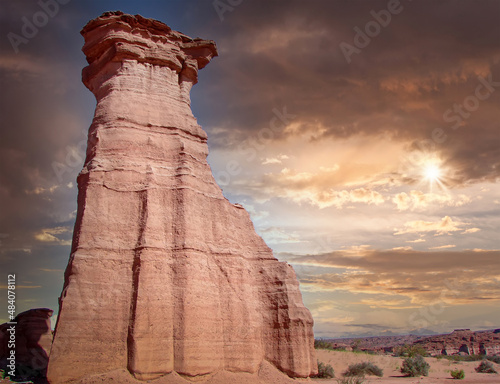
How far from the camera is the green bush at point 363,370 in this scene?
111 ft

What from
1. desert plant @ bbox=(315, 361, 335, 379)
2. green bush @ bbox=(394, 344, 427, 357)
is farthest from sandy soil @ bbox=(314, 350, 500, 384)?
green bush @ bbox=(394, 344, 427, 357)

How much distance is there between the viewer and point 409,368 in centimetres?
3641

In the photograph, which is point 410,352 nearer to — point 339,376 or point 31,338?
point 339,376

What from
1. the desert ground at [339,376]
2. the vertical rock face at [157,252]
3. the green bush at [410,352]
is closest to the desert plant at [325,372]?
the desert ground at [339,376]

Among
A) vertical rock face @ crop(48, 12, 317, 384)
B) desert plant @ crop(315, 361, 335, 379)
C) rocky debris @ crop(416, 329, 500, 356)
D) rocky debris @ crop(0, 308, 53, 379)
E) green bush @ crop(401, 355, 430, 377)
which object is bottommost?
rocky debris @ crop(416, 329, 500, 356)

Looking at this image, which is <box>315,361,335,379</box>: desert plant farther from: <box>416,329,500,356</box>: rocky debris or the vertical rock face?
<box>416,329,500,356</box>: rocky debris

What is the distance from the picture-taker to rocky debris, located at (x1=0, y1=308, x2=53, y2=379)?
24.3 meters

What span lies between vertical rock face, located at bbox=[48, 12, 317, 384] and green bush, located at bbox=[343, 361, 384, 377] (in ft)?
62.7

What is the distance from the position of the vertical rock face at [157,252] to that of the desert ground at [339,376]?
12.3 inches

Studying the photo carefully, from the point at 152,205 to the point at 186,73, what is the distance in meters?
8.14

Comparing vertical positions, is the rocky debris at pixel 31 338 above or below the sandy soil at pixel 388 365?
above

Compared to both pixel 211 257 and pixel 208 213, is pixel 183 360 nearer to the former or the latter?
pixel 211 257

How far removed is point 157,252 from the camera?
15.1 m

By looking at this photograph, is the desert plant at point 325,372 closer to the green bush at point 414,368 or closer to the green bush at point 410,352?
the green bush at point 414,368
